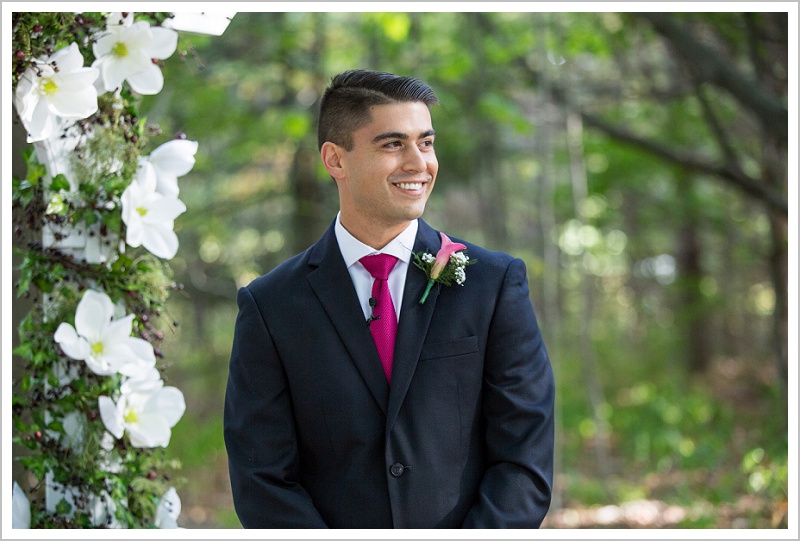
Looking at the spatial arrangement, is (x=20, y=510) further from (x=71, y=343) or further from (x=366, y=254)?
(x=366, y=254)

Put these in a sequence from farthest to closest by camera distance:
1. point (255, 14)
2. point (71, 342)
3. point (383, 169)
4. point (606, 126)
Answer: point (255, 14) → point (606, 126) → point (71, 342) → point (383, 169)

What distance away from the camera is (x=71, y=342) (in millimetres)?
1987

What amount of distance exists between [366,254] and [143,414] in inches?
29.0

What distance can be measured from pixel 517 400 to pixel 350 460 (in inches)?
14.8

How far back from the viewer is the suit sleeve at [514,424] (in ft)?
5.69

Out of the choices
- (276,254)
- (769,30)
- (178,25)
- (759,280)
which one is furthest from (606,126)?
(759,280)

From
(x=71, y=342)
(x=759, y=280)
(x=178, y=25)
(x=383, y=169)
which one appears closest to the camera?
(x=383, y=169)

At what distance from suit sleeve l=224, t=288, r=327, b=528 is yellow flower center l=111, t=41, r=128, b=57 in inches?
29.0

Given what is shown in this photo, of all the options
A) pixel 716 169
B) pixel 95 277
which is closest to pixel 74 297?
pixel 95 277

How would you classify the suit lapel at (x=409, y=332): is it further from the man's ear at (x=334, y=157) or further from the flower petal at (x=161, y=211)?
the flower petal at (x=161, y=211)

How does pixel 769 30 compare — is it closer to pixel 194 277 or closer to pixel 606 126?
pixel 606 126

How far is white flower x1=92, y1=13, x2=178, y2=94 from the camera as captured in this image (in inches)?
80.3

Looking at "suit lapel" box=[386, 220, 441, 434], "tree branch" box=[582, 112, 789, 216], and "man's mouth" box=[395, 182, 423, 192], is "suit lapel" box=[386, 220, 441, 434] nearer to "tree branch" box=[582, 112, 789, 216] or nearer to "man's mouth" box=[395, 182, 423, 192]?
"man's mouth" box=[395, 182, 423, 192]

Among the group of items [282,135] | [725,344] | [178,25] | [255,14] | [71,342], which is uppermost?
[255,14]
